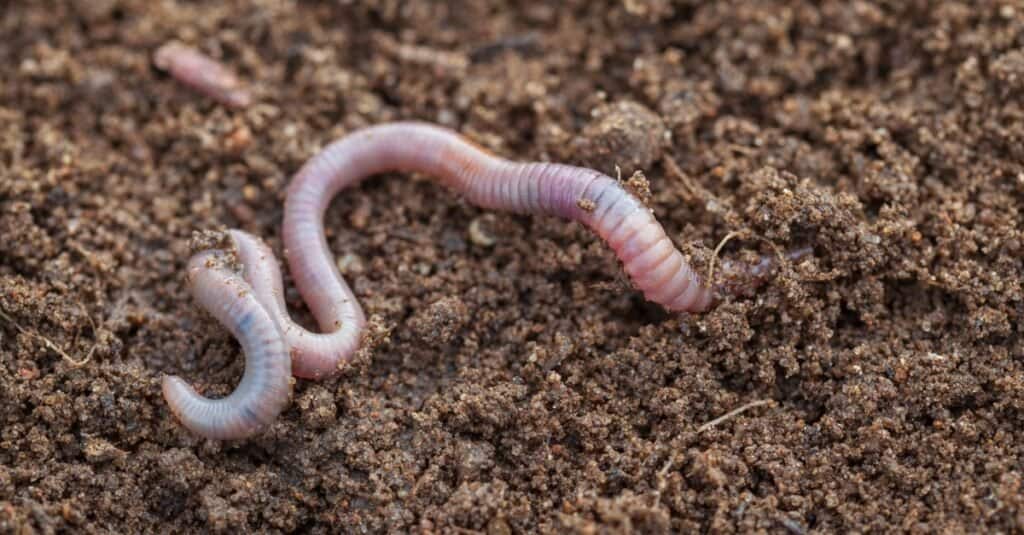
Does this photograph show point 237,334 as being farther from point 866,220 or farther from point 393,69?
point 866,220

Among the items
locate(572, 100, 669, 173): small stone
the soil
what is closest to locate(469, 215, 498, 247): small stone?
the soil

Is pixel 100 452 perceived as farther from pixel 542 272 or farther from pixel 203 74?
pixel 203 74

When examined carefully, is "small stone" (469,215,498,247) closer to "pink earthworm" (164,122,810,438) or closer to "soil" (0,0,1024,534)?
"soil" (0,0,1024,534)

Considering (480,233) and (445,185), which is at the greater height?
(445,185)

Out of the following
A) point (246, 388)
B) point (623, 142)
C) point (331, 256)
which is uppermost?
point (623, 142)

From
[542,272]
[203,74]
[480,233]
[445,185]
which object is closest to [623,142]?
[542,272]

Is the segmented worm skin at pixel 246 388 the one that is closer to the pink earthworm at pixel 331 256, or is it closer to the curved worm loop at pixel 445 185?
the pink earthworm at pixel 331 256
